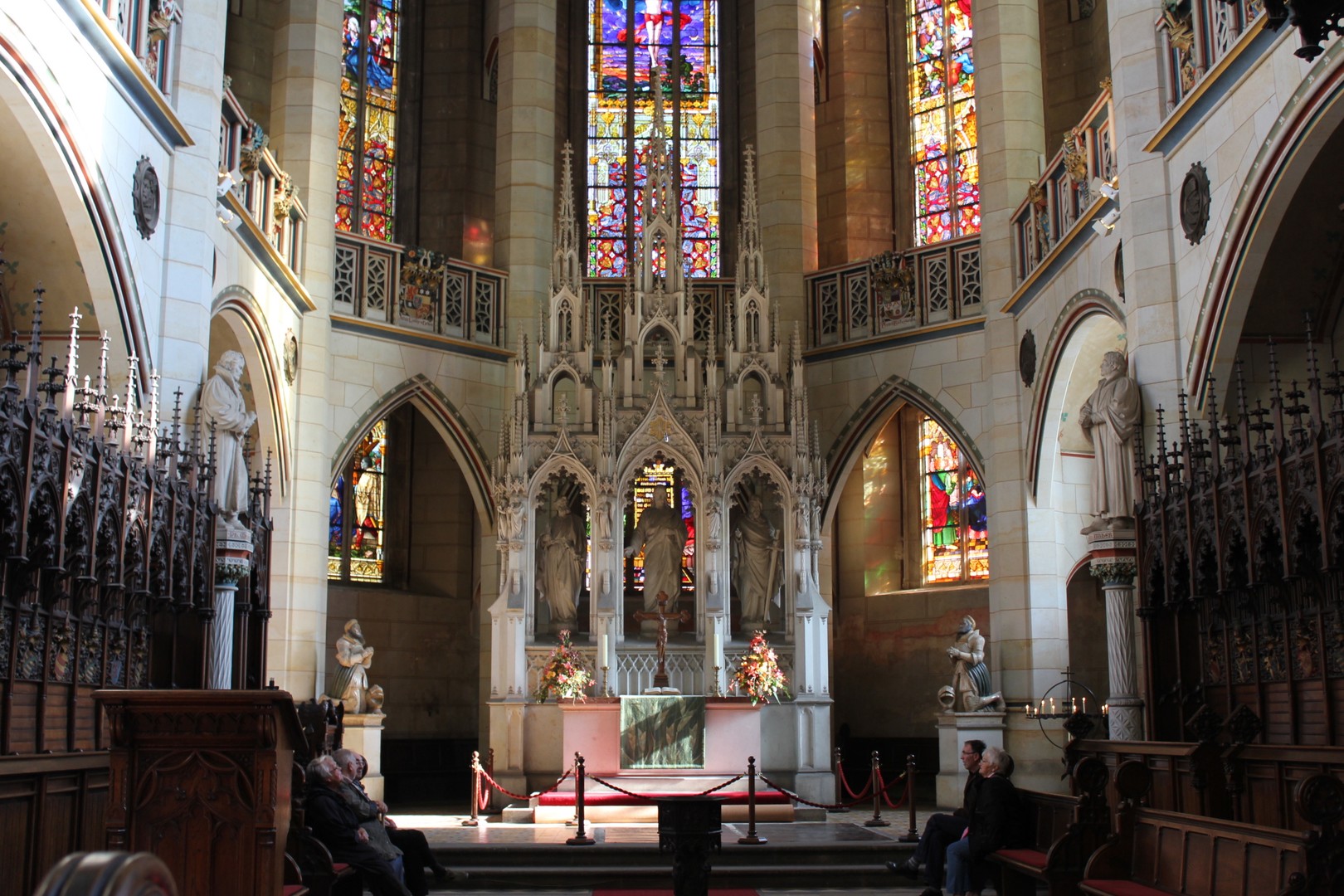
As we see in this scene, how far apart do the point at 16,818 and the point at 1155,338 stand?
9189mm

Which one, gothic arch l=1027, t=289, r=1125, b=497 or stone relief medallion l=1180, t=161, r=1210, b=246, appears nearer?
stone relief medallion l=1180, t=161, r=1210, b=246

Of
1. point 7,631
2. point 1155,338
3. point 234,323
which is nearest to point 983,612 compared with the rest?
point 1155,338

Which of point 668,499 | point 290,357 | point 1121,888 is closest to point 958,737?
point 668,499

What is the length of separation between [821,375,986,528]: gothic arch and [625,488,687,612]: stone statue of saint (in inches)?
95.8

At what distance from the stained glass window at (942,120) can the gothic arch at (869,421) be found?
3011 millimetres

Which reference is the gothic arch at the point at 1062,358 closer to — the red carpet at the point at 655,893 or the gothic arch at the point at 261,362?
the red carpet at the point at 655,893

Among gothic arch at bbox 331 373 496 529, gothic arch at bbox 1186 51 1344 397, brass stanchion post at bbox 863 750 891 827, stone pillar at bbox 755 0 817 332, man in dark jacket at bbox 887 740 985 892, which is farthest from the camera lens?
stone pillar at bbox 755 0 817 332

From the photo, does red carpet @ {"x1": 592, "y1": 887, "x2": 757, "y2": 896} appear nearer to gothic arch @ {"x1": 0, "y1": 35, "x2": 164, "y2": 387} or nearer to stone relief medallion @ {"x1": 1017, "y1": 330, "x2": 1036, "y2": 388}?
gothic arch @ {"x1": 0, "y1": 35, "x2": 164, "y2": 387}

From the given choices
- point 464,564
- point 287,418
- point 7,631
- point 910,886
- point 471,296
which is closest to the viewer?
point 7,631

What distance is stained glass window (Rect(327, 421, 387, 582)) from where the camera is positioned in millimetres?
21250

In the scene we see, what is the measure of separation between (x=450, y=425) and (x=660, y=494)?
326 cm

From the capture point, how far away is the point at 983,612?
21016 millimetres

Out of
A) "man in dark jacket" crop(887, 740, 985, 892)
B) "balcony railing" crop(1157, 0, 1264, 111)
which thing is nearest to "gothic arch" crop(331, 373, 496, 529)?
"balcony railing" crop(1157, 0, 1264, 111)

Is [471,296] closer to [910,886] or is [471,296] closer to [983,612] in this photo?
[983,612]
